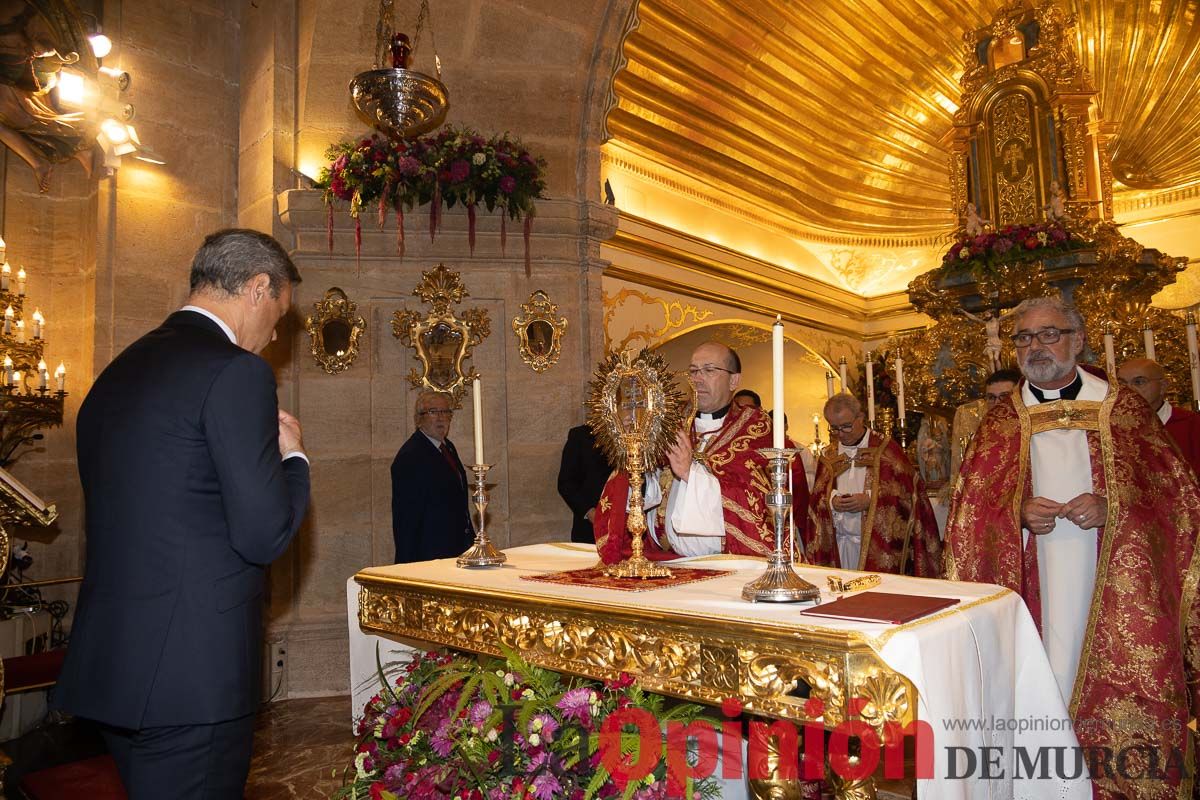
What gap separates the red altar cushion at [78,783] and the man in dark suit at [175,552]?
1.17 meters

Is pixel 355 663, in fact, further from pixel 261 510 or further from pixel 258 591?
pixel 261 510

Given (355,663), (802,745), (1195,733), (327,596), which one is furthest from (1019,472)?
(327,596)

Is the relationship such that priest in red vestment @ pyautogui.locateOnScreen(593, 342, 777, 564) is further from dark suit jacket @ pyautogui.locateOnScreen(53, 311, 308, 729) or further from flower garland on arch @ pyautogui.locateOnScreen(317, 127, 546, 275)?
flower garland on arch @ pyautogui.locateOnScreen(317, 127, 546, 275)

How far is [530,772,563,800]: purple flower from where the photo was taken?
86.7 inches

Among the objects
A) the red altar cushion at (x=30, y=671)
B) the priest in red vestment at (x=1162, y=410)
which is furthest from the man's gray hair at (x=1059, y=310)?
the red altar cushion at (x=30, y=671)

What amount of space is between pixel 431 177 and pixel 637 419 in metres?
3.57

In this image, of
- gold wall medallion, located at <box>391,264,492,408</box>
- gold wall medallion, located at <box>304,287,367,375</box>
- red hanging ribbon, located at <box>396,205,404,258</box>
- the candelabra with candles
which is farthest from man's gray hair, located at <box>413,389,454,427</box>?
the candelabra with candles

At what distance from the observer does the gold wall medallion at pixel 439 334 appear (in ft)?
19.4

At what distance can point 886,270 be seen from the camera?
13453 millimetres

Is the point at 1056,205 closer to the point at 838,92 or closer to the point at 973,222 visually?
the point at 973,222

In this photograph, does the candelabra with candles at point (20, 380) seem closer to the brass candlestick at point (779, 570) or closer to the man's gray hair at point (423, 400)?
the man's gray hair at point (423, 400)

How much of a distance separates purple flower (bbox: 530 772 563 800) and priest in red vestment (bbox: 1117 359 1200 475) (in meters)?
4.07

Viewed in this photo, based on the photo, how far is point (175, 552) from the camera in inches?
77.5

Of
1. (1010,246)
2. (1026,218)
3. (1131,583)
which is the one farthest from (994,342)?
(1131,583)
